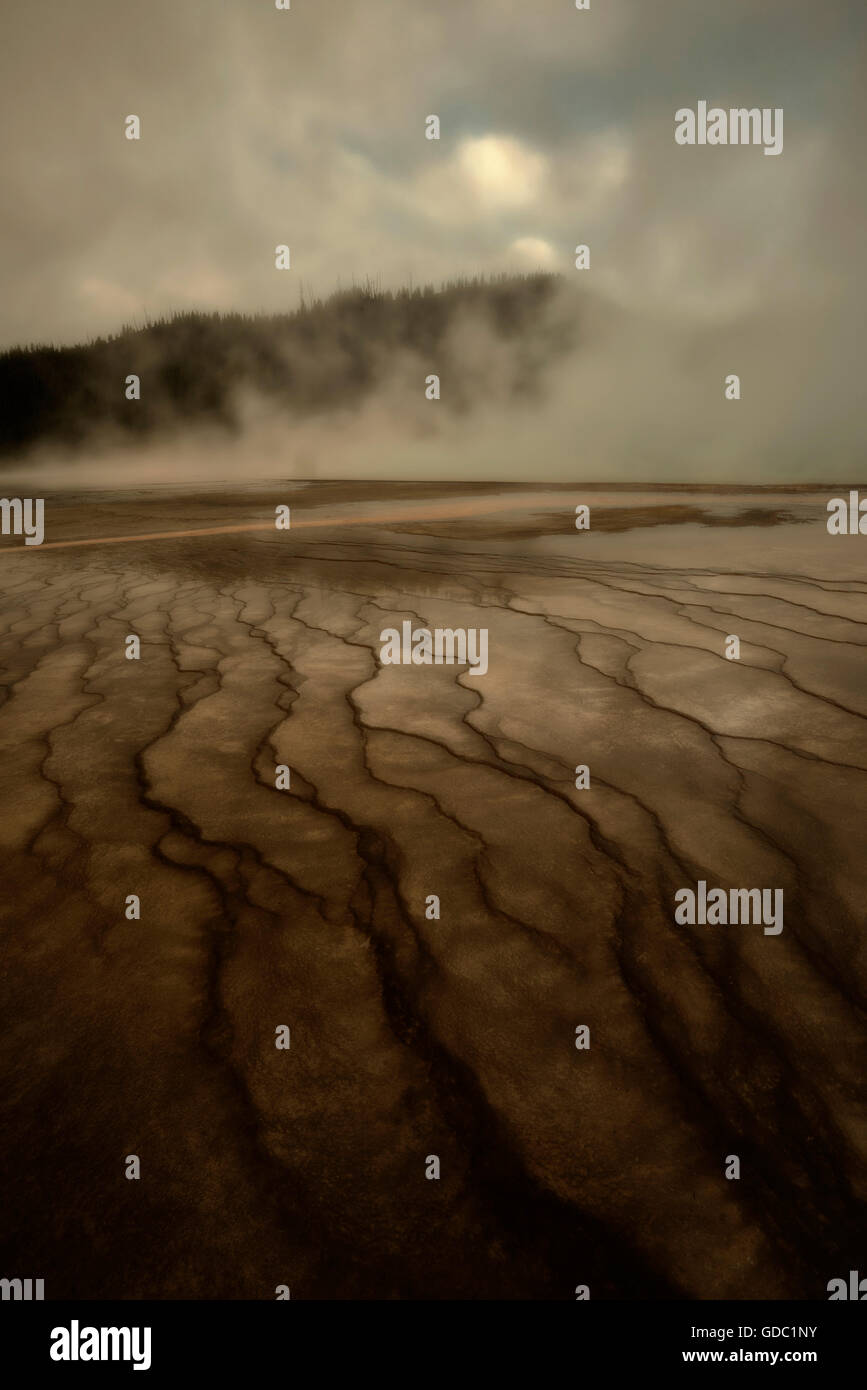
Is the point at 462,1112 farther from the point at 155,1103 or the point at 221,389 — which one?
the point at 221,389

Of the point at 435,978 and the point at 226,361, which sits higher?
the point at 226,361

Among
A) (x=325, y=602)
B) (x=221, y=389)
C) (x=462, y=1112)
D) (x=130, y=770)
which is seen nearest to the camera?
(x=462, y=1112)

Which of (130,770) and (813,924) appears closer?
(813,924)

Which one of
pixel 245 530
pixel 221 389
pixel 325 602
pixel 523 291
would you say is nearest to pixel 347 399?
pixel 221 389

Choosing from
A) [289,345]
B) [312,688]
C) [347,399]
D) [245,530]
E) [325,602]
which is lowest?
[312,688]

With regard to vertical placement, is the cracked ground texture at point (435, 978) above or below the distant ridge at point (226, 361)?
below

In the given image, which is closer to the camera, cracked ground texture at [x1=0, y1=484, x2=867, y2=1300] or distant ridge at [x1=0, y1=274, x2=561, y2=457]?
cracked ground texture at [x1=0, y1=484, x2=867, y2=1300]

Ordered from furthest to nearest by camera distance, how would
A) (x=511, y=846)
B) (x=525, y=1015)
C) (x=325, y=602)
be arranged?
(x=325, y=602) < (x=511, y=846) < (x=525, y=1015)

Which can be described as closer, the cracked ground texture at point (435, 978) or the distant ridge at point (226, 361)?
the cracked ground texture at point (435, 978)
